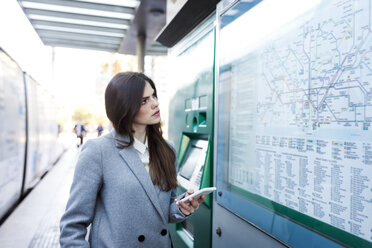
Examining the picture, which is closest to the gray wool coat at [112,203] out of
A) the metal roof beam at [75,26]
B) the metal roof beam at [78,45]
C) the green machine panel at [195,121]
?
the green machine panel at [195,121]

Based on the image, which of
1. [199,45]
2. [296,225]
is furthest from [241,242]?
[199,45]

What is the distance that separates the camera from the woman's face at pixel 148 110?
1.56m

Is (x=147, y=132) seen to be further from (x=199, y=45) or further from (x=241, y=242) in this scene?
(x=199, y=45)

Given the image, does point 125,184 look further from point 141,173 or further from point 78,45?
point 78,45

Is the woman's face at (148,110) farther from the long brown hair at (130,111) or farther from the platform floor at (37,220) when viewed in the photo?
the platform floor at (37,220)

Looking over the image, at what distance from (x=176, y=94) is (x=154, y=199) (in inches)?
60.0

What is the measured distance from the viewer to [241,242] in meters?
1.62

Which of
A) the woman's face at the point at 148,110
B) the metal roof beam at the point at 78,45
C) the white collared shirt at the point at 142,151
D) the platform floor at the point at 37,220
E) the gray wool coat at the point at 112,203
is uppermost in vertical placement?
the metal roof beam at the point at 78,45

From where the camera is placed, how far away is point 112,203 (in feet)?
4.59

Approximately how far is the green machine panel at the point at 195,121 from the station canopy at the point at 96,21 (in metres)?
2.24

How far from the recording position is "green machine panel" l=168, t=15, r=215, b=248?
6.71ft

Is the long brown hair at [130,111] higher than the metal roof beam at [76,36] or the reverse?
the reverse

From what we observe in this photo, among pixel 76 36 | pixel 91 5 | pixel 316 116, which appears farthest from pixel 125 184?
pixel 76 36

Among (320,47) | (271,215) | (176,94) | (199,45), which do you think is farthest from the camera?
(176,94)
